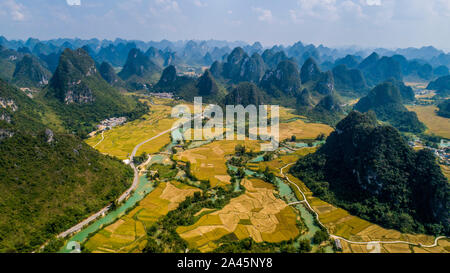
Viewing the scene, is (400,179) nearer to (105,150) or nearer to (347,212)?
(347,212)

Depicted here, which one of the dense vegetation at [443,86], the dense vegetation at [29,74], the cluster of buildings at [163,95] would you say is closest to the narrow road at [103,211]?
the cluster of buildings at [163,95]

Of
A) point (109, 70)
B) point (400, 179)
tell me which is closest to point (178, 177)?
point (400, 179)

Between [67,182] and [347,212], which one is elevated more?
[67,182]

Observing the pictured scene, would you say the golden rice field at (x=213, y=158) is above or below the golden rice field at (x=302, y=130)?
below

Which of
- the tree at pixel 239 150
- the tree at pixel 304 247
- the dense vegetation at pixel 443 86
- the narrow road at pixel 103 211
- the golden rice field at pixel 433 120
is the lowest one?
the tree at pixel 304 247

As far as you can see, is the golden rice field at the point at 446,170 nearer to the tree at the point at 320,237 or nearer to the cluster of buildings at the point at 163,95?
the tree at the point at 320,237

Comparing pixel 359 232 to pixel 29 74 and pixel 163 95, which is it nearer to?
pixel 163 95
